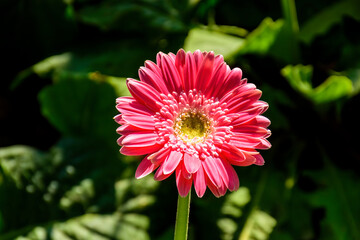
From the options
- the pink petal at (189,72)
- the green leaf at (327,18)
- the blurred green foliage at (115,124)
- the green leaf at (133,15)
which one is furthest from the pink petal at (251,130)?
the green leaf at (327,18)

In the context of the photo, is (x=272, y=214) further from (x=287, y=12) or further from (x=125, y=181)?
(x=287, y=12)

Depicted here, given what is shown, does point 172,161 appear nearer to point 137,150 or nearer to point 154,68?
point 137,150

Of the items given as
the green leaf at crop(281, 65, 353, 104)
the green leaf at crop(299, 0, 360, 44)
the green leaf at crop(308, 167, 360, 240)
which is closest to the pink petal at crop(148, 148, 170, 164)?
the green leaf at crop(281, 65, 353, 104)

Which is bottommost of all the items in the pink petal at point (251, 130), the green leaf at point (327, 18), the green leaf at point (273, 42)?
the pink petal at point (251, 130)

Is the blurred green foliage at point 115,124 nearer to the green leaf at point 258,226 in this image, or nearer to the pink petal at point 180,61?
the green leaf at point 258,226

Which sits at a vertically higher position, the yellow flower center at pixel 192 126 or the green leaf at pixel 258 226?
the yellow flower center at pixel 192 126

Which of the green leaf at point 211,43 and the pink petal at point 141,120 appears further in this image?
the green leaf at point 211,43

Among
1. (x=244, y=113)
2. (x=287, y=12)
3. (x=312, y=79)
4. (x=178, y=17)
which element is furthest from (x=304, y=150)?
(x=244, y=113)
